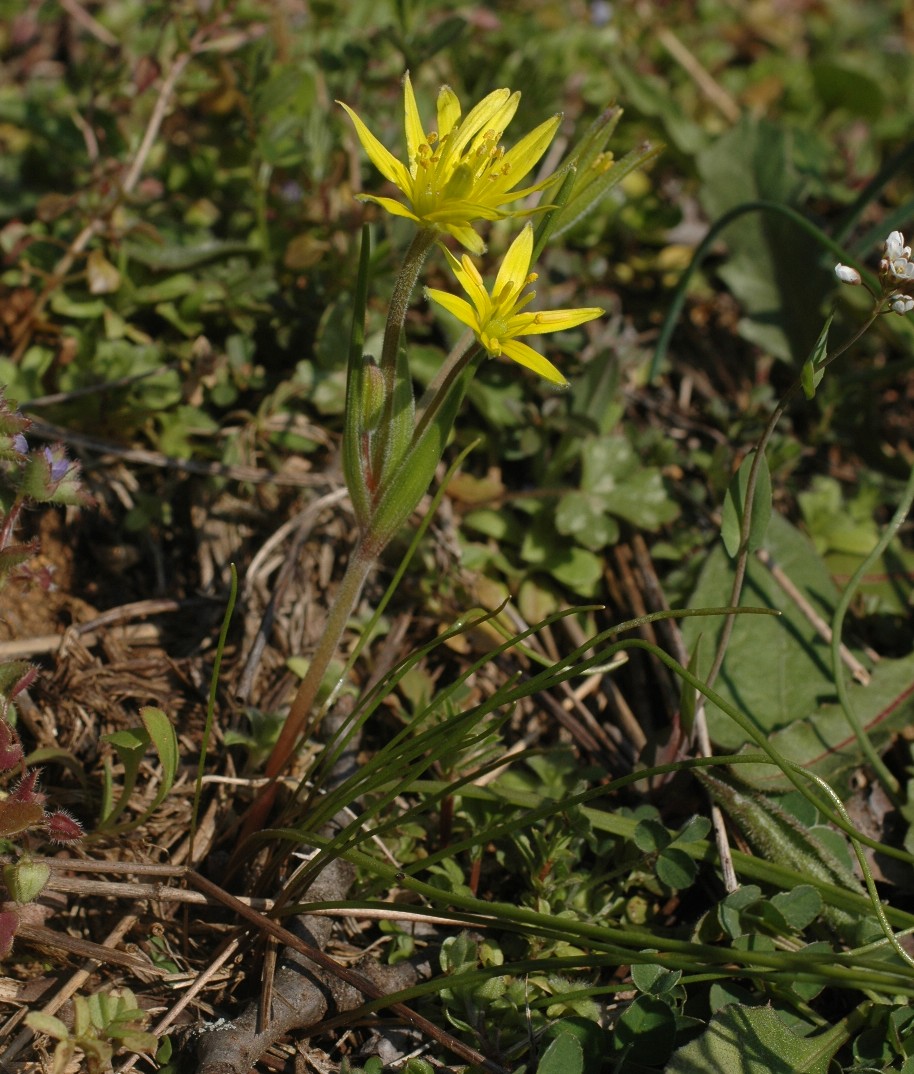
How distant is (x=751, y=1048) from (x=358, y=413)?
56.3 inches

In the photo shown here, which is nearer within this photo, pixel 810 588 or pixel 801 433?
pixel 810 588

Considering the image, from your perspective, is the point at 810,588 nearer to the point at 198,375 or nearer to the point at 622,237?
the point at 622,237

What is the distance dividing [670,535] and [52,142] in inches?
92.6

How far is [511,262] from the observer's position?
1.92 m

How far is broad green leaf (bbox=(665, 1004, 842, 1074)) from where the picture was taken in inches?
75.3

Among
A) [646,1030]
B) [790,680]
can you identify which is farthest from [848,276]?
[646,1030]

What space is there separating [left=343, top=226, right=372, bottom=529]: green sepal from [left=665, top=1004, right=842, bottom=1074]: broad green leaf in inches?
46.5

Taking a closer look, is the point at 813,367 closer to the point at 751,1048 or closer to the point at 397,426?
the point at 397,426

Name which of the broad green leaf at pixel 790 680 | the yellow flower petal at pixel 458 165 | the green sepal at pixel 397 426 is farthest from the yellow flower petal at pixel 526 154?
the broad green leaf at pixel 790 680

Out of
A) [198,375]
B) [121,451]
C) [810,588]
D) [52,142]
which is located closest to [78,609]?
[121,451]

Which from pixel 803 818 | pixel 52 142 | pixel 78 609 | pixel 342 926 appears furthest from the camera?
pixel 52 142

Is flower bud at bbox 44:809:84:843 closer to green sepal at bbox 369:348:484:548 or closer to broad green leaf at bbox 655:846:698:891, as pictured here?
green sepal at bbox 369:348:484:548

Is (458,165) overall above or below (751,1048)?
above

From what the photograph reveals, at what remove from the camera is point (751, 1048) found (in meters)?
1.96
